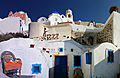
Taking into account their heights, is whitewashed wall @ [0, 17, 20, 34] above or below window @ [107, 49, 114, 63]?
above

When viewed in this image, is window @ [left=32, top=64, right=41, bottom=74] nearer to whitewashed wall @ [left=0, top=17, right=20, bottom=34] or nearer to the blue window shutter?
the blue window shutter

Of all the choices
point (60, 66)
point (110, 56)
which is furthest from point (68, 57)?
point (110, 56)

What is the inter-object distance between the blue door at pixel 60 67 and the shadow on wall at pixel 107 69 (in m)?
2.84

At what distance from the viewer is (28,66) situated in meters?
7.56

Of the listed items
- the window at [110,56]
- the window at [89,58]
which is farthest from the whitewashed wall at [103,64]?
the window at [89,58]

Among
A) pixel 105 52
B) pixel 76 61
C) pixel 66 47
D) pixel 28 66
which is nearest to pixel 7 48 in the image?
pixel 28 66

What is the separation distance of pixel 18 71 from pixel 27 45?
1989 millimetres

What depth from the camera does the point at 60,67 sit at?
9.27 m

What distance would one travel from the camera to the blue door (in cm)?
918

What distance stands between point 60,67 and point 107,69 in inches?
148

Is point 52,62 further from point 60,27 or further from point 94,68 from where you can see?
point 60,27

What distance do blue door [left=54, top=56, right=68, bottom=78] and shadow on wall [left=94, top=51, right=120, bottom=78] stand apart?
2839 mm

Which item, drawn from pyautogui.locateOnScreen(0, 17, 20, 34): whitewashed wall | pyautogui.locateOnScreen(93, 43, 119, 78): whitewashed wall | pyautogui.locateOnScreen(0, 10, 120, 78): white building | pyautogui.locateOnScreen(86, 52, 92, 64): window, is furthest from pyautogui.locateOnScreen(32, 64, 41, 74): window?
pyautogui.locateOnScreen(0, 17, 20, 34): whitewashed wall

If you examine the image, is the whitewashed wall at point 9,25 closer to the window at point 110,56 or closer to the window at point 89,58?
the window at point 89,58
